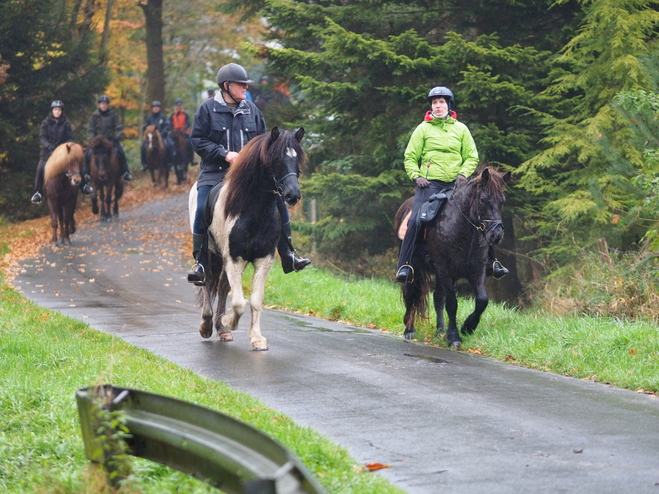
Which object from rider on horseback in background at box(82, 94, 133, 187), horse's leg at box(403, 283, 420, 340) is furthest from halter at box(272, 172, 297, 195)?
rider on horseback in background at box(82, 94, 133, 187)

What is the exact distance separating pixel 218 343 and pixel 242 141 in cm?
234

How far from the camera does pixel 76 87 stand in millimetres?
32156

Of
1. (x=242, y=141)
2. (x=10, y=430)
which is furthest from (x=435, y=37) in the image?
(x=10, y=430)

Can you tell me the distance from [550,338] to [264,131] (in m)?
4.02

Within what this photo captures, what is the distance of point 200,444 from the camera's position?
4.55m

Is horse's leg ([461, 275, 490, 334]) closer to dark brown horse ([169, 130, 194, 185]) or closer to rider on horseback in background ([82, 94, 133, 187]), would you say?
rider on horseback in background ([82, 94, 133, 187])

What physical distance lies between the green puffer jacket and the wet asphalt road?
2.10m

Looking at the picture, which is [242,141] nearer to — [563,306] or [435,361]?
[435,361]

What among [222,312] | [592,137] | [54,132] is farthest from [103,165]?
[222,312]

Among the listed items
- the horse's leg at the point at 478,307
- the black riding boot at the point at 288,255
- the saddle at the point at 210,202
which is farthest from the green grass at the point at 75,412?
the horse's leg at the point at 478,307

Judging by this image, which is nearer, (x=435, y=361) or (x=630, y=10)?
(x=435, y=361)

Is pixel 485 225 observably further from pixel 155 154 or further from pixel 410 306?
pixel 155 154

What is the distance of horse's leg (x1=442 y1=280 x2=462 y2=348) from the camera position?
11.5m

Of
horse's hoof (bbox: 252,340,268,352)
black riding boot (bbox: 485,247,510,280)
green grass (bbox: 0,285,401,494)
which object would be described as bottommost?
horse's hoof (bbox: 252,340,268,352)
